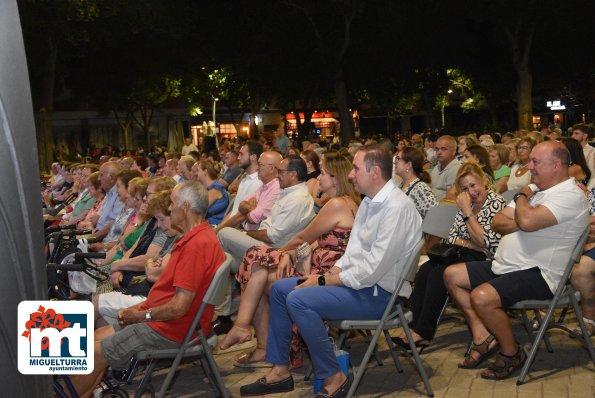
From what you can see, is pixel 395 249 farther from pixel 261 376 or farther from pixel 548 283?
pixel 261 376

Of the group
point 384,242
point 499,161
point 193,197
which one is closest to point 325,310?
point 384,242

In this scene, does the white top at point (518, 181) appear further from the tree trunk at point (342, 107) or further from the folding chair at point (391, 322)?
the tree trunk at point (342, 107)

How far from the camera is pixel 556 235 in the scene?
19.2 ft

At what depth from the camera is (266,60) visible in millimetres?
33312

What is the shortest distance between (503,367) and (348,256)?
4.47 feet

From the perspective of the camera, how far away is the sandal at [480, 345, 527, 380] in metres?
6.04

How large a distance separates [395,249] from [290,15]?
2724 centimetres

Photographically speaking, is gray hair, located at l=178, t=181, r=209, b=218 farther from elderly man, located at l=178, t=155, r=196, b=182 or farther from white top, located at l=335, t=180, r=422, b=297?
elderly man, located at l=178, t=155, r=196, b=182

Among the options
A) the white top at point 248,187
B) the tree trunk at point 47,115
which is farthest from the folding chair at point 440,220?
the tree trunk at point 47,115

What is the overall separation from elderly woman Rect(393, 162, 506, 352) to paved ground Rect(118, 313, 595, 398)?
291mm

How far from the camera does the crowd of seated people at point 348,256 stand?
5656mm

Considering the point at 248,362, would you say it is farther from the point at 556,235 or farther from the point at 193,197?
the point at 556,235

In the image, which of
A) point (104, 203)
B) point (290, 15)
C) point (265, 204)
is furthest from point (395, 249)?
point (290, 15)

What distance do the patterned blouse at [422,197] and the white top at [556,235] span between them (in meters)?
2.21
